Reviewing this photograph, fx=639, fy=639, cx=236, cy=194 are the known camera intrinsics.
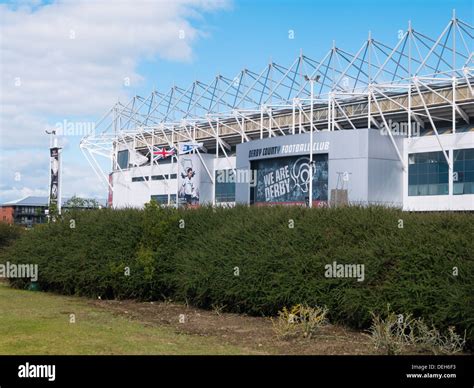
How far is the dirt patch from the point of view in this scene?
39.7 feet

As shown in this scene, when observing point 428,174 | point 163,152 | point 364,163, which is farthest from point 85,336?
point 163,152

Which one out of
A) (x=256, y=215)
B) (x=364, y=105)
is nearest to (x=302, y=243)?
(x=256, y=215)

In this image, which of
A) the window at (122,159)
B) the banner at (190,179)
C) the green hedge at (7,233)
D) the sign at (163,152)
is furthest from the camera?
the window at (122,159)

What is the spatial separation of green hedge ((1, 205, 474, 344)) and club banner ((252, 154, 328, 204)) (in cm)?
3877

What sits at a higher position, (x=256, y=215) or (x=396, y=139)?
(x=396, y=139)

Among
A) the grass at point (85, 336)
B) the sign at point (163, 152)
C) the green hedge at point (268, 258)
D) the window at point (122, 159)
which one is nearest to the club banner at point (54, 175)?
the sign at point (163, 152)

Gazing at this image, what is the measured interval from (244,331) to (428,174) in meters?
45.8

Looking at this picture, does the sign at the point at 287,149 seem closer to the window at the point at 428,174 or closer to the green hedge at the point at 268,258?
the window at the point at 428,174

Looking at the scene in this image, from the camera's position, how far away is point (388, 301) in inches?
521

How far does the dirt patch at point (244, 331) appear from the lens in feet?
39.7

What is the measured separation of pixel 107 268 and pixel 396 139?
142 feet

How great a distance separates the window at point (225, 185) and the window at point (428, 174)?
88.1 feet

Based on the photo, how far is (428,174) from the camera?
185ft
